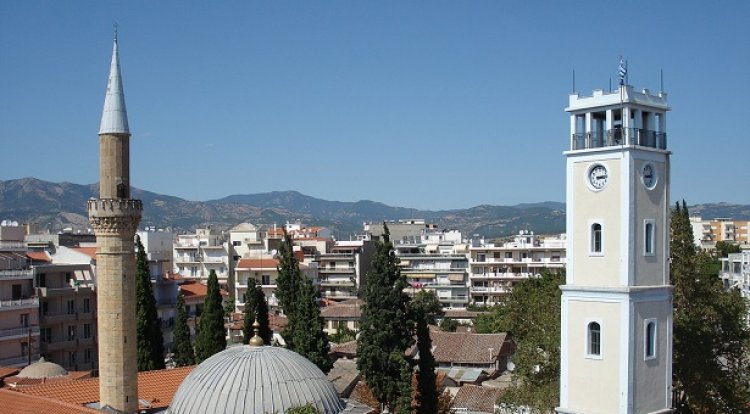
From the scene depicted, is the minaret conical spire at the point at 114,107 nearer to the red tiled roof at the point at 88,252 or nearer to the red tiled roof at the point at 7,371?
the red tiled roof at the point at 7,371

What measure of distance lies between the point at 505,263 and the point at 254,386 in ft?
214

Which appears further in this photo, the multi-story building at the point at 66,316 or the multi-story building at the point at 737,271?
the multi-story building at the point at 737,271

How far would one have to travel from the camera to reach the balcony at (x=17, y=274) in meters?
43.2

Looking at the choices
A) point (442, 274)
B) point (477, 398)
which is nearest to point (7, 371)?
point (477, 398)

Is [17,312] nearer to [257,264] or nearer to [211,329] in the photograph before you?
[211,329]

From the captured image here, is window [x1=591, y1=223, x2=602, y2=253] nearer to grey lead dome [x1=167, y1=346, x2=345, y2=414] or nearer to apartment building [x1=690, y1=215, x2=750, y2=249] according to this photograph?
grey lead dome [x1=167, y1=346, x2=345, y2=414]

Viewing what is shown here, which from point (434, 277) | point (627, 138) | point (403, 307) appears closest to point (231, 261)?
point (434, 277)

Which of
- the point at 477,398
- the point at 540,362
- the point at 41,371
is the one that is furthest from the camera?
the point at 477,398

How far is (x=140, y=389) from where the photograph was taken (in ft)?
112

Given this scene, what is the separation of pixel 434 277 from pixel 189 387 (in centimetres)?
6874

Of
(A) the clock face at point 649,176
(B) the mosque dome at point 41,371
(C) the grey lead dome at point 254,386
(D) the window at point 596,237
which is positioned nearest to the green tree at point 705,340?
(D) the window at point 596,237

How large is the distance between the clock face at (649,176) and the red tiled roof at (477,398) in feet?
59.7

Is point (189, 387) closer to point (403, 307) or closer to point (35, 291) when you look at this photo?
point (403, 307)

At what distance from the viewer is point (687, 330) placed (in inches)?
1189
